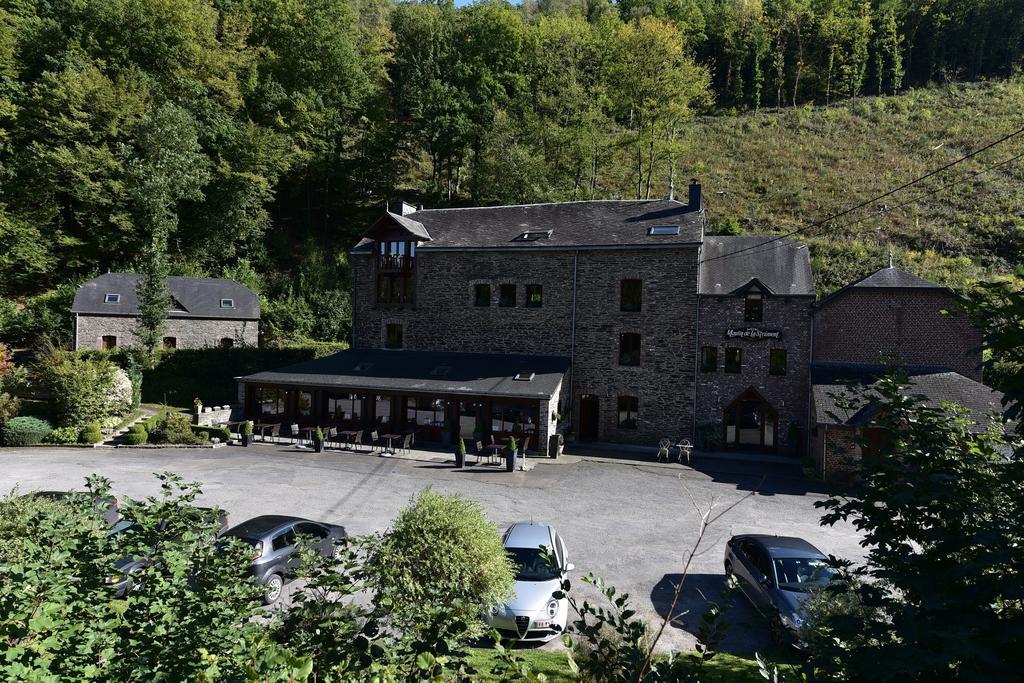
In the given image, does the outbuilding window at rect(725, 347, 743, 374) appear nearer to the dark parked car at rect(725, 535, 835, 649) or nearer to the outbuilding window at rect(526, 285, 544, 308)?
the outbuilding window at rect(526, 285, 544, 308)

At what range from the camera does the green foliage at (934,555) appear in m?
2.67

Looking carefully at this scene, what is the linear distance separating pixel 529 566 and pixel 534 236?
18625mm

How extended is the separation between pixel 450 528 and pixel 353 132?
50.8 meters

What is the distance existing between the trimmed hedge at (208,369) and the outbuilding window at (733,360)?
21.9 m

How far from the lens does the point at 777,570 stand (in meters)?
9.10

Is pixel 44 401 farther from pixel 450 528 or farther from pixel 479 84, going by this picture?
pixel 479 84

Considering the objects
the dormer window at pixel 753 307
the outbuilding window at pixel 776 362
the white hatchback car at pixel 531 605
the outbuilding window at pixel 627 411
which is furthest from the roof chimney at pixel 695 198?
the white hatchback car at pixel 531 605

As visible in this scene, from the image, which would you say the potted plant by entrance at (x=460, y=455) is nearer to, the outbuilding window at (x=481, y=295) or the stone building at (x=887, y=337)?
the outbuilding window at (x=481, y=295)

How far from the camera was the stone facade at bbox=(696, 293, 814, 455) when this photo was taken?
73.5 ft

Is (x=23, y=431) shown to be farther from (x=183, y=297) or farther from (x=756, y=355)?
(x=756, y=355)

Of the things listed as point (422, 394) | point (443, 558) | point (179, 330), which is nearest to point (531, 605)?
point (443, 558)

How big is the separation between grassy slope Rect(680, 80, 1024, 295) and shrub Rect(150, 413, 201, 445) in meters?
34.3

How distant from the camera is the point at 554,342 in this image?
25.0 m

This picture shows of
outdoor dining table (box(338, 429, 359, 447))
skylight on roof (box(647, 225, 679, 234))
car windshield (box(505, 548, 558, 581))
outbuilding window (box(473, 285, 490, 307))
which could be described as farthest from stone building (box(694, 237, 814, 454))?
car windshield (box(505, 548, 558, 581))
